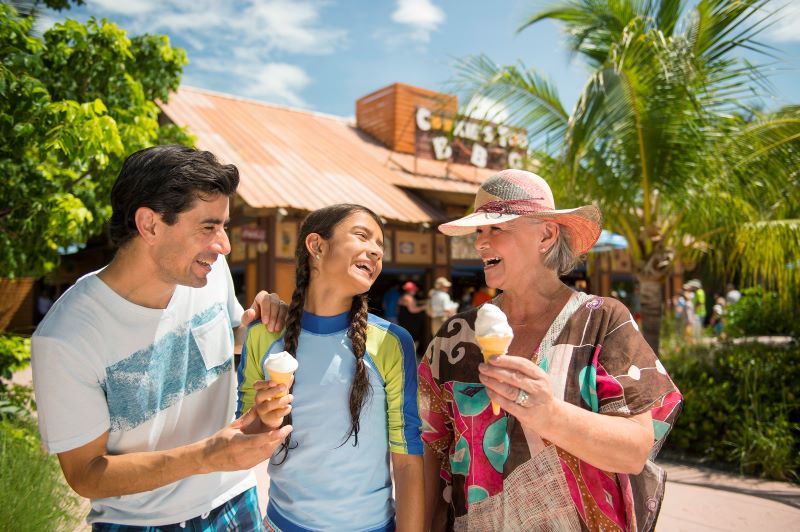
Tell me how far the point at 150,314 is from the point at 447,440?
3.79 ft

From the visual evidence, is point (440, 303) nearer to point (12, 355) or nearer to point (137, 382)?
point (12, 355)

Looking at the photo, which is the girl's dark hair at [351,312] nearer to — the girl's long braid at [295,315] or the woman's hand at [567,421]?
the girl's long braid at [295,315]

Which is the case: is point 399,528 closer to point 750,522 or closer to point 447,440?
point 447,440

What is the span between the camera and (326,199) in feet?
33.4

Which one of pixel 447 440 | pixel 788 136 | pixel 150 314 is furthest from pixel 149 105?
pixel 788 136

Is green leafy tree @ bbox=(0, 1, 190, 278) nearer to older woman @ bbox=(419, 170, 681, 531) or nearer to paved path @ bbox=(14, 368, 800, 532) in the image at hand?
paved path @ bbox=(14, 368, 800, 532)

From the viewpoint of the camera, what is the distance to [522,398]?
146 centimetres

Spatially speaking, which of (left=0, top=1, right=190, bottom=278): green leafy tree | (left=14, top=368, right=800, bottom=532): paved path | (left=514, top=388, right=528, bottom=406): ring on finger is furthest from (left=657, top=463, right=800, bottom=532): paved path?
(left=0, top=1, right=190, bottom=278): green leafy tree

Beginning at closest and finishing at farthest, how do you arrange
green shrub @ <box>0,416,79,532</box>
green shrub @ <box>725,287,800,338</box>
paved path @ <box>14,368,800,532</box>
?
green shrub @ <box>0,416,79,532</box> < paved path @ <box>14,368,800,532</box> < green shrub @ <box>725,287,800,338</box>

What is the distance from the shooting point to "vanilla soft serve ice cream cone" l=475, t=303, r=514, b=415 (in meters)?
1.54

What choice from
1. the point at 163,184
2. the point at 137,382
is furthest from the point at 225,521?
the point at 163,184

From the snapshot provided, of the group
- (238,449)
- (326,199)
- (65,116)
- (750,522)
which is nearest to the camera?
(238,449)

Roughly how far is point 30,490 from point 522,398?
3484mm

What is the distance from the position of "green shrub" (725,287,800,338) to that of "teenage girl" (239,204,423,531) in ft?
20.5
